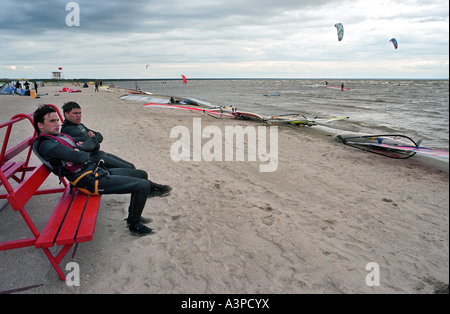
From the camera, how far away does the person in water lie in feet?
9.65

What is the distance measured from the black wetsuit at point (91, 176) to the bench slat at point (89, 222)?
5.9 inches

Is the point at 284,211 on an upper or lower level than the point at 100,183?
lower

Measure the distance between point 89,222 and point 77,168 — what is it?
72 cm

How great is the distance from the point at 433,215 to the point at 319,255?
195 cm

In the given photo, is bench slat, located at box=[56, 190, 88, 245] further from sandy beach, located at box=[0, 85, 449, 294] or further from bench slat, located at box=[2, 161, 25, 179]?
bench slat, located at box=[2, 161, 25, 179]

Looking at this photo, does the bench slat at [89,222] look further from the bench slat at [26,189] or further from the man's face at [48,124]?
the man's face at [48,124]

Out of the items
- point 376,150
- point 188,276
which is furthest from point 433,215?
point 376,150

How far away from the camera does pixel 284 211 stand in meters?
4.28

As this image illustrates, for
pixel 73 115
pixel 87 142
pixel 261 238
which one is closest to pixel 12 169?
pixel 73 115

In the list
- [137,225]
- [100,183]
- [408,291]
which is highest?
[100,183]

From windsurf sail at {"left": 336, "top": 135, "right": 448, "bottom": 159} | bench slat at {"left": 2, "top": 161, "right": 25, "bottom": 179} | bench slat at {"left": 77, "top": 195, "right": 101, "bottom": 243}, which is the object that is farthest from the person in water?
windsurf sail at {"left": 336, "top": 135, "right": 448, "bottom": 159}

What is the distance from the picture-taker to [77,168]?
316 centimetres

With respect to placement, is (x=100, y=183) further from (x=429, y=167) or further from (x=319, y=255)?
(x=429, y=167)

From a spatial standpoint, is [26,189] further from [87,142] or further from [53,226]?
[87,142]
